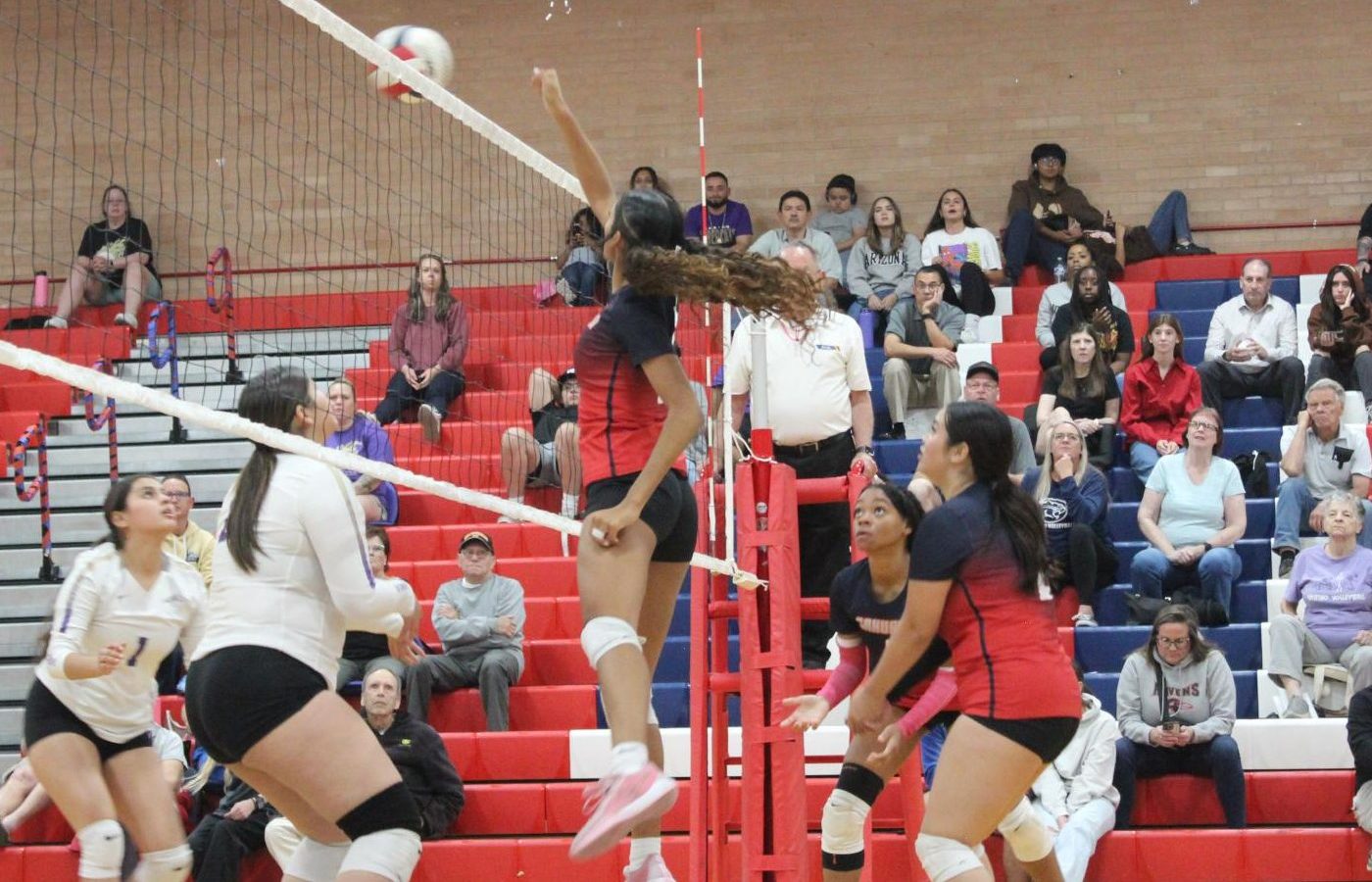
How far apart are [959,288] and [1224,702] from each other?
5531 millimetres

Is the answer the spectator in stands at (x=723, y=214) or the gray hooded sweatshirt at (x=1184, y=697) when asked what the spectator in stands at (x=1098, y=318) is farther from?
the gray hooded sweatshirt at (x=1184, y=697)

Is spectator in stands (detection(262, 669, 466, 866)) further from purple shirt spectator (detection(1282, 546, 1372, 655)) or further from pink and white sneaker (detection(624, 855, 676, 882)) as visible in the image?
purple shirt spectator (detection(1282, 546, 1372, 655))

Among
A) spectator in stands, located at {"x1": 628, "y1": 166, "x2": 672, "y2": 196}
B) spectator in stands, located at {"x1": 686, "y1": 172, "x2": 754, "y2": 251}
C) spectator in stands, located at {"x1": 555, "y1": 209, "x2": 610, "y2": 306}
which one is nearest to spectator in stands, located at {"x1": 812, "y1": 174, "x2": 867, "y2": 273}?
spectator in stands, located at {"x1": 686, "y1": 172, "x2": 754, "y2": 251}

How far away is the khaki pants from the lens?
1250 cm

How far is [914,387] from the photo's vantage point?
12.7 m

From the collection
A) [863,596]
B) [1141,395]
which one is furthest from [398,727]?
[1141,395]

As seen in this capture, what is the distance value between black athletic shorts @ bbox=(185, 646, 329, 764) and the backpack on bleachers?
8.33 m

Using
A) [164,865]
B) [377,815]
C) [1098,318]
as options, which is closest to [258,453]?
[377,815]


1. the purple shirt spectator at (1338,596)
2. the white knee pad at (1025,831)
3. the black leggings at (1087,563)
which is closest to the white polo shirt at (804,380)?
the black leggings at (1087,563)

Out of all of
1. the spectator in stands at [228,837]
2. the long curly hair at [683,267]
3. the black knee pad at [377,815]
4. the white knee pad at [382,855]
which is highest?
the long curly hair at [683,267]

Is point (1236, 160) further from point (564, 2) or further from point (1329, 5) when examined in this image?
point (564, 2)

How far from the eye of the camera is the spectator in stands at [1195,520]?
10.6 m

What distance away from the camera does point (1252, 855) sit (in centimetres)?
902

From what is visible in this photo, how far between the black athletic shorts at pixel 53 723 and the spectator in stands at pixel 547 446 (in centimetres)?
433
